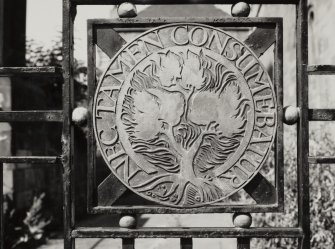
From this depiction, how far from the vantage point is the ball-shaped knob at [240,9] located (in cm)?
224

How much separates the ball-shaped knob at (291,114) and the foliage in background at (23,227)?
4826 mm

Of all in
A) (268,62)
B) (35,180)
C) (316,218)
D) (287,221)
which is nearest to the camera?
(316,218)

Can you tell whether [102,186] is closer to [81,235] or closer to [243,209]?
[81,235]

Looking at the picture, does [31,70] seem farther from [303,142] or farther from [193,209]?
[303,142]

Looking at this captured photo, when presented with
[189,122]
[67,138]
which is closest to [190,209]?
[189,122]

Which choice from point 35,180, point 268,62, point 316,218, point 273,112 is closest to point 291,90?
point 268,62

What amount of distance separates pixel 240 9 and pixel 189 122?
581mm

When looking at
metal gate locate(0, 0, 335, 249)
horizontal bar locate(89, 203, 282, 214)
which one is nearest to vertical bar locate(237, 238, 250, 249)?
metal gate locate(0, 0, 335, 249)

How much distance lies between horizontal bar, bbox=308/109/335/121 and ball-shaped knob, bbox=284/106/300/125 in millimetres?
58

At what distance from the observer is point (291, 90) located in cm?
1030

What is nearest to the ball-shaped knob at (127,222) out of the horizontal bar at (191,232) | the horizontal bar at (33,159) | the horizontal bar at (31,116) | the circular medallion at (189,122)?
the horizontal bar at (191,232)

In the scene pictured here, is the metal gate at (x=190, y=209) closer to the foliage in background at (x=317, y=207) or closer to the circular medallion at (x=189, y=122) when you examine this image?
the circular medallion at (x=189, y=122)

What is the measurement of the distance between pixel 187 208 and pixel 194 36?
0.78 m

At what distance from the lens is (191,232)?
86.0 inches
